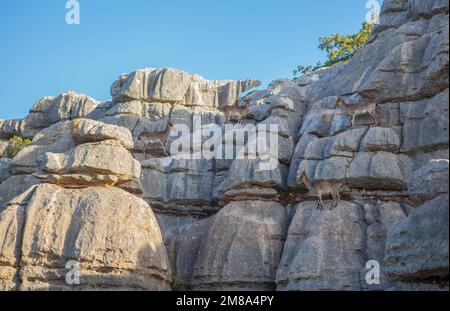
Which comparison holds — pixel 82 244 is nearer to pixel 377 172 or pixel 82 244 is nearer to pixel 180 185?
pixel 180 185

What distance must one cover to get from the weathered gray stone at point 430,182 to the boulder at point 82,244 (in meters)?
11.7

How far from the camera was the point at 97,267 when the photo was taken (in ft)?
→ 79.5

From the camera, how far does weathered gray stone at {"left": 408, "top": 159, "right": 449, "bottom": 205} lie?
17.0m

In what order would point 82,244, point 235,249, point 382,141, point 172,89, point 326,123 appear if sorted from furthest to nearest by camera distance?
point 172,89 → point 326,123 → point 382,141 → point 235,249 → point 82,244

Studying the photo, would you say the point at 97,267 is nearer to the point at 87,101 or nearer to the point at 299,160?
the point at 299,160

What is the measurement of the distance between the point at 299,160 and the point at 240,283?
7.41 meters

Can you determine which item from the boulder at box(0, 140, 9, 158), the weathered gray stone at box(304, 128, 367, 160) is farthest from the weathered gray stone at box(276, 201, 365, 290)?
the boulder at box(0, 140, 9, 158)

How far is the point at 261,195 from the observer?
28984mm

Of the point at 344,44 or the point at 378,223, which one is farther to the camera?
the point at 344,44

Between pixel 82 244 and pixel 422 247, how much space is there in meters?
14.4

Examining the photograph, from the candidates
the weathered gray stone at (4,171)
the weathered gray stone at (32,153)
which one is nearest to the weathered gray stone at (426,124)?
the weathered gray stone at (32,153)

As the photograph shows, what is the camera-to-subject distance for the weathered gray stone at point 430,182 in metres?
17.0

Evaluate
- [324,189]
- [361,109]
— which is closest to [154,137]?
[361,109]
